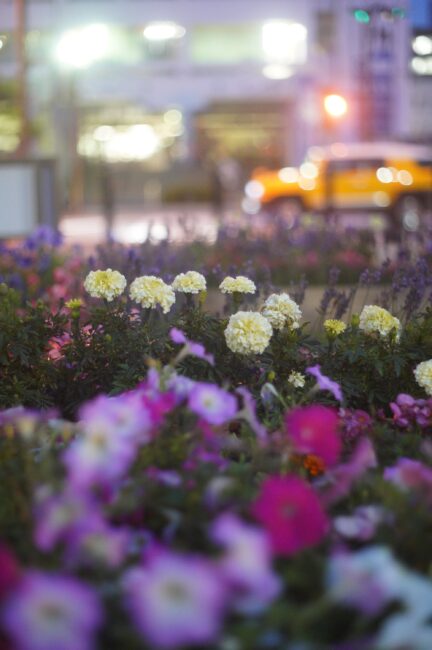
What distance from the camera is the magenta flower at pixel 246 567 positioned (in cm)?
192

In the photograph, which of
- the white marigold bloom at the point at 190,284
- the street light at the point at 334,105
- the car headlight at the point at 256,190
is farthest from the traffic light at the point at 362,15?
the white marigold bloom at the point at 190,284

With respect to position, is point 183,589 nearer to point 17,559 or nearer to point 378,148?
point 17,559

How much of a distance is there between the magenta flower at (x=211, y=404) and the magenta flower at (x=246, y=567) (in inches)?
27.4

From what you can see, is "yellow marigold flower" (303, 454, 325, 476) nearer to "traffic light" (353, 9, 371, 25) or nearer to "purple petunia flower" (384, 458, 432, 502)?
"purple petunia flower" (384, 458, 432, 502)

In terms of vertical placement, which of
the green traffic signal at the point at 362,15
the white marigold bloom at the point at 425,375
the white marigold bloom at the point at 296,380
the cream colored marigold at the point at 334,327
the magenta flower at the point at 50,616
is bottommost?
the white marigold bloom at the point at 296,380

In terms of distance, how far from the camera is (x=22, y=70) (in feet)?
57.1

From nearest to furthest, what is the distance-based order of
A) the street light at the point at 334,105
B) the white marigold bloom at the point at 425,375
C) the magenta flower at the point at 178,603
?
the magenta flower at the point at 178,603
the white marigold bloom at the point at 425,375
the street light at the point at 334,105

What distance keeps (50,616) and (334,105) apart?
22.4m

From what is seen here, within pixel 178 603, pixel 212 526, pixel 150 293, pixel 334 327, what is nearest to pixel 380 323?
pixel 334 327

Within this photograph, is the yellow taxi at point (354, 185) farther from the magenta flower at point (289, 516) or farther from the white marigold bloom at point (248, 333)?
the magenta flower at point (289, 516)

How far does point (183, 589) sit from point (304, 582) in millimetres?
390

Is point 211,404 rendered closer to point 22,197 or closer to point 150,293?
point 150,293

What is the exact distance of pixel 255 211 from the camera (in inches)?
936

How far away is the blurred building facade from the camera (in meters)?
38.0
